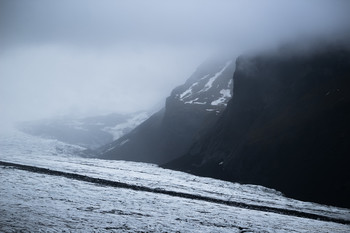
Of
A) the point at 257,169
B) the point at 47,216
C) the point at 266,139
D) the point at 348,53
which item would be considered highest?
the point at 348,53

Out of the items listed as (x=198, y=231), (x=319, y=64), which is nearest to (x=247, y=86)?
(x=319, y=64)

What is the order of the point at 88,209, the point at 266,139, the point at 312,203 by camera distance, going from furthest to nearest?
the point at 266,139 < the point at 312,203 < the point at 88,209

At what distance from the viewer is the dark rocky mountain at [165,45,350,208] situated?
75.8m

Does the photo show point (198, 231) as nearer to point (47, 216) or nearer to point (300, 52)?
point (47, 216)

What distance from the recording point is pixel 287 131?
9688 centimetres

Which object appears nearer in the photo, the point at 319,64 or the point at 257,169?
the point at 257,169

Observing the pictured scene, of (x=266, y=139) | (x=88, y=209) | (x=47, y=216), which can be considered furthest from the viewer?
(x=266, y=139)

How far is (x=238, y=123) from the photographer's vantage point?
405ft

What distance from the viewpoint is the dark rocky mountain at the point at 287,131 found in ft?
249

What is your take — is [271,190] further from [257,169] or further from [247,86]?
[247,86]

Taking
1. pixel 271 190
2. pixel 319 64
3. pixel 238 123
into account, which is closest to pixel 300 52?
Result: pixel 319 64

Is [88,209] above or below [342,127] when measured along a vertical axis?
below

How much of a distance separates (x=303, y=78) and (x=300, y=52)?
1500 centimetres

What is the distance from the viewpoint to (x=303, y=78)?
113 m
